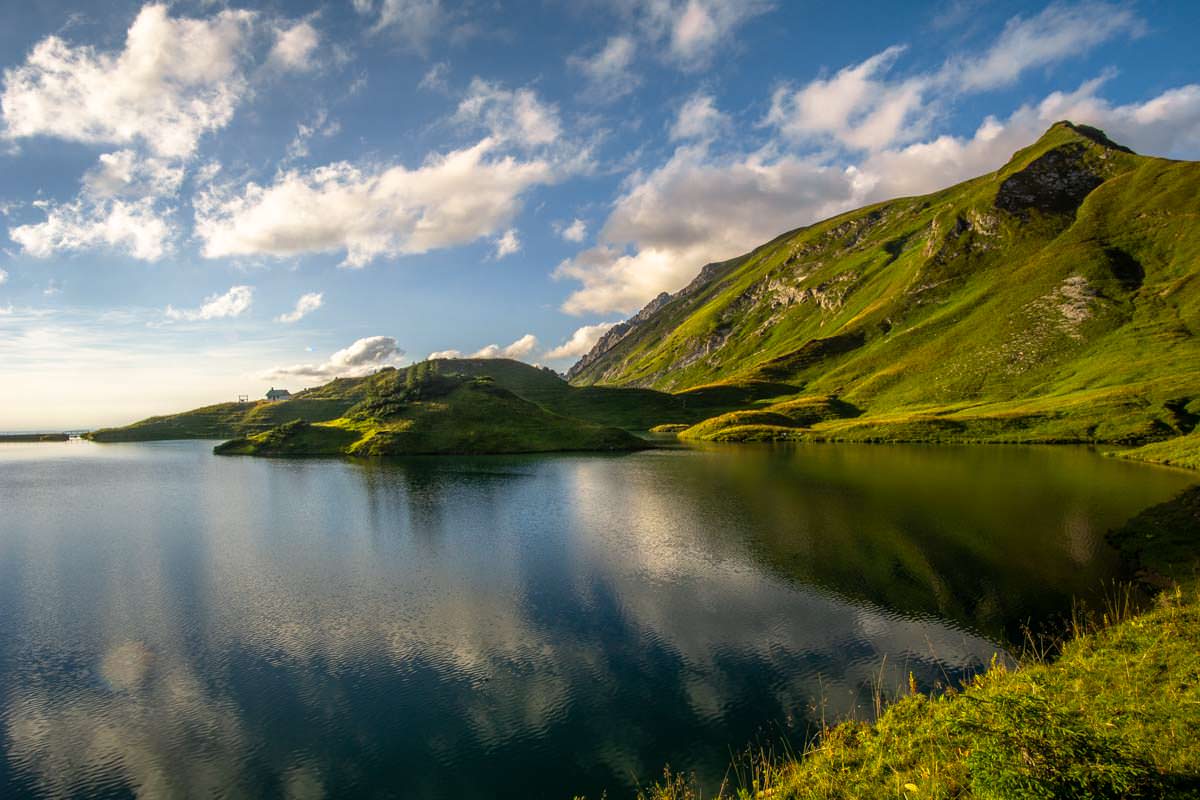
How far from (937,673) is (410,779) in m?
25.2

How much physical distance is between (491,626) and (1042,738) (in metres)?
28.9

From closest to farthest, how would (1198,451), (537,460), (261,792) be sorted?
1. (261,792)
2. (1198,451)
3. (537,460)

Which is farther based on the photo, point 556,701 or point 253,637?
point 253,637

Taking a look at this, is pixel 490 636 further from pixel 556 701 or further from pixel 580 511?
pixel 580 511

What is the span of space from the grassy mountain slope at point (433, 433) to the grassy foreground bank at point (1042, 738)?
144 m

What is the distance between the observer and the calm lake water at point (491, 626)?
2369cm

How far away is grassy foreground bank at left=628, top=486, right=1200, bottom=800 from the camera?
528 inches

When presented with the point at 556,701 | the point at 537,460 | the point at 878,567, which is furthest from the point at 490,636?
the point at 537,460

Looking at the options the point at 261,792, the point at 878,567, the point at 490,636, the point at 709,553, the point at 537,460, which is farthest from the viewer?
the point at 537,460

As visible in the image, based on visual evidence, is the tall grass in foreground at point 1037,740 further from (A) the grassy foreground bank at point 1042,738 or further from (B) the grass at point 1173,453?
(B) the grass at point 1173,453

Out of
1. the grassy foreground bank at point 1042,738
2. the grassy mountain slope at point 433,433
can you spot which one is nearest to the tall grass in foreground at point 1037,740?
the grassy foreground bank at point 1042,738

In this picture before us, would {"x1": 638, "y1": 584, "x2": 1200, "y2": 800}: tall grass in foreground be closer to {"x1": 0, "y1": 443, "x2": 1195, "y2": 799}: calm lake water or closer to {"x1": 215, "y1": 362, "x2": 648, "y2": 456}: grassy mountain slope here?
{"x1": 0, "y1": 443, "x2": 1195, "y2": 799}: calm lake water

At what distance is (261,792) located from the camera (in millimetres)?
21688

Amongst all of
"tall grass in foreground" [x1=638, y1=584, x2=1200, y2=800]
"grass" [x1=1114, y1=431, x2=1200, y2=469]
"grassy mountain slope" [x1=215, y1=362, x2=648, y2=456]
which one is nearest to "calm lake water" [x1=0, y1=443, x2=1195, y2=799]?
"tall grass in foreground" [x1=638, y1=584, x2=1200, y2=800]
